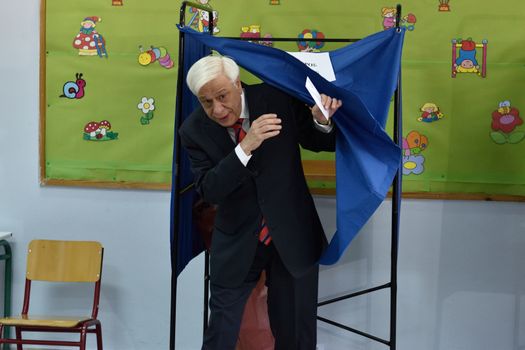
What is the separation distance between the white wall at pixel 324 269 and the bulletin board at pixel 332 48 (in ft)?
0.38

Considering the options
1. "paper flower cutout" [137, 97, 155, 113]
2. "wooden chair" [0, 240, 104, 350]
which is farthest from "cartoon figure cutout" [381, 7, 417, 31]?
"wooden chair" [0, 240, 104, 350]

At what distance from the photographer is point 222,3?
3250 mm

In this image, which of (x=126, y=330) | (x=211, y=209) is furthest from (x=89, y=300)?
(x=211, y=209)

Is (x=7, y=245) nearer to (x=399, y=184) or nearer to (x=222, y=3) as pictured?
(x=222, y=3)

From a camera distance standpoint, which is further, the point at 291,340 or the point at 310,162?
the point at 310,162

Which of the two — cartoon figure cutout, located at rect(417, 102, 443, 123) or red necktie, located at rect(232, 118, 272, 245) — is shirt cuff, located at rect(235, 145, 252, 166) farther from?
cartoon figure cutout, located at rect(417, 102, 443, 123)

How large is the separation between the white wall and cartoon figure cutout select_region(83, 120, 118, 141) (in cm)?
28

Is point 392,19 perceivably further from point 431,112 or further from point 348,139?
point 348,139

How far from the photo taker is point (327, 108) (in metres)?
2.26

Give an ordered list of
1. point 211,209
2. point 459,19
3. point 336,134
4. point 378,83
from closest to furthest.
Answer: point 336,134 → point 378,83 → point 211,209 → point 459,19

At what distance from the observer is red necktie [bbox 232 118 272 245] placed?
2320mm

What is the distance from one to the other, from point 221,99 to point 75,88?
1.44m

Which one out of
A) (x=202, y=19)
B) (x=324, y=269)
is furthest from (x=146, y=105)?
(x=324, y=269)

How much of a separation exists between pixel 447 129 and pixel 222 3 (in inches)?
49.1
